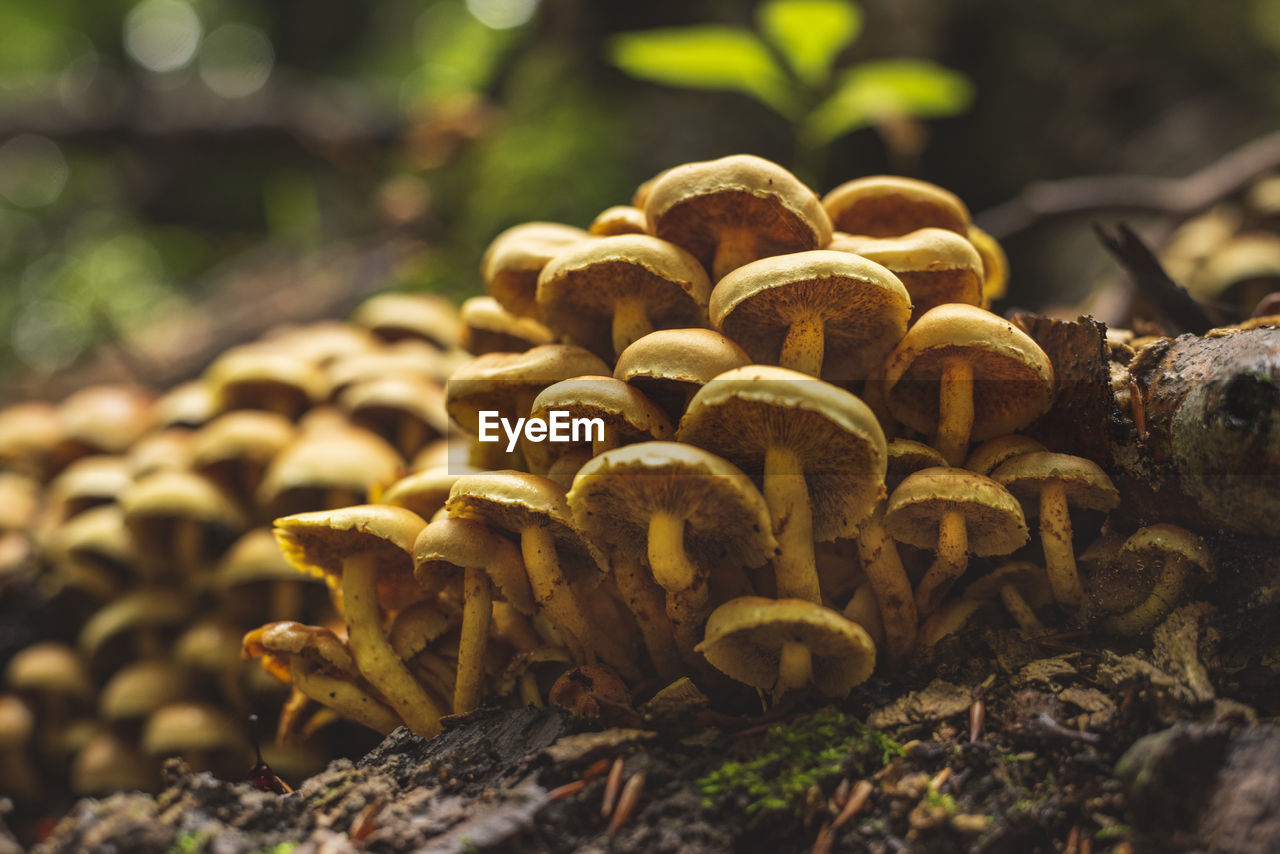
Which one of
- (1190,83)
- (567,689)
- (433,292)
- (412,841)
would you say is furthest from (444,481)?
(1190,83)

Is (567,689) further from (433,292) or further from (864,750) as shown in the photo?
(433,292)

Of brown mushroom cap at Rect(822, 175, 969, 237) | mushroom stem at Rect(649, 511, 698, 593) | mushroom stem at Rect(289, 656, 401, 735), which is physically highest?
brown mushroom cap at Rect(822, 175, 969, 237)

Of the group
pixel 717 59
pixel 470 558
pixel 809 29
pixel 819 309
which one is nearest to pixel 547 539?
pixel 470 558

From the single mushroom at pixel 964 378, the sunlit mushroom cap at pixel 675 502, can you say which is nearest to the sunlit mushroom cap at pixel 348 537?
the sunlit mushroom cap at pixel 675 502

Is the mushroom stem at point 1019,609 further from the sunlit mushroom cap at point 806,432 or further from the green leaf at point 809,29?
the green leaf at point 809,29

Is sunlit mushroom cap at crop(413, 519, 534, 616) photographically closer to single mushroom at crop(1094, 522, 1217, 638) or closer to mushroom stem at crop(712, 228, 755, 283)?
mushroom stem at crop(712, 228, 755, 283)

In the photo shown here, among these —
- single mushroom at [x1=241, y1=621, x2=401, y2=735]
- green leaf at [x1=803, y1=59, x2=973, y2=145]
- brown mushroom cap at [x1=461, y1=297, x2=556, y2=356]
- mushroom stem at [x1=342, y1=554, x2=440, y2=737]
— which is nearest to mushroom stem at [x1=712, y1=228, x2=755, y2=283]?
brown mushroom cap at [x1=461, y1=297, x2=556, y2=356]
